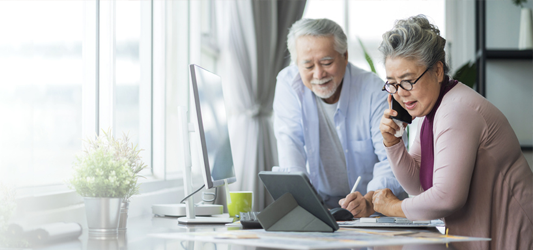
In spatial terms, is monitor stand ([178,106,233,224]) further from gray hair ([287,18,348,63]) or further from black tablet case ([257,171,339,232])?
gray hair ([287,18,348,63])

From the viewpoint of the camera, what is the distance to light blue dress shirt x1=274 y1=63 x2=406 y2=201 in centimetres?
227

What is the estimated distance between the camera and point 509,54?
4.04 meters

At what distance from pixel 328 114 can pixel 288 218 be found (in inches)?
54.8

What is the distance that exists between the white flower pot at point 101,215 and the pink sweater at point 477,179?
865 mm

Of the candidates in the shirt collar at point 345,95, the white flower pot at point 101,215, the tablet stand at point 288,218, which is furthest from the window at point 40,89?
the shirt collar at point 345,95

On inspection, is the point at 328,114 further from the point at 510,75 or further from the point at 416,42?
the point at 510,75

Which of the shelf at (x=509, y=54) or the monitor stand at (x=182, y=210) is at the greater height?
the shelf at (x=509, y=54)

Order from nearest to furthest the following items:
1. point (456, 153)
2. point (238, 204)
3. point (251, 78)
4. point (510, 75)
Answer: point (456, 153) < point (238, 204) < point (251, 78) < point (510, 75)

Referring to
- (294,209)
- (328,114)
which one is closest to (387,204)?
(294,209)

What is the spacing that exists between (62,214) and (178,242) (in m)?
0.50

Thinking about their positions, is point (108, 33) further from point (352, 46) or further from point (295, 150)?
point (352, 46)

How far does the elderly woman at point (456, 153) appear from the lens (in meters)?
1.21

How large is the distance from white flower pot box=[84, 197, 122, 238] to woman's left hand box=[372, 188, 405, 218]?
2.72 feet

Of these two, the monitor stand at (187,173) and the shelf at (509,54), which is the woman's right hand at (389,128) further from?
the shelf at (509,54)
